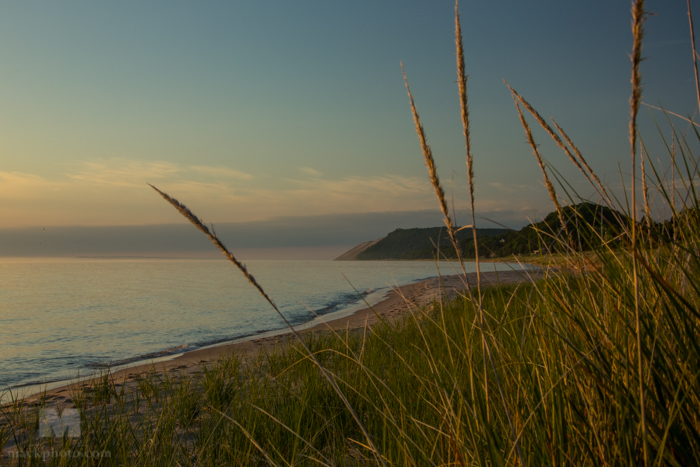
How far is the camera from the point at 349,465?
211 centimetres

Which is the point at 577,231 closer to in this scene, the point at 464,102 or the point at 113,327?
the point at 464,102

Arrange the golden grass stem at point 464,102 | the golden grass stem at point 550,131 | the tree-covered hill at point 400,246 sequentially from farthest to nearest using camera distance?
the tree-covered hill at point 400,246
the golden grass stem at point 550,131
the golden grass stem at point 464,102

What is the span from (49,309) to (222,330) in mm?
9434

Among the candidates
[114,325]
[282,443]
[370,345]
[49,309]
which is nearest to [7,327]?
[114,325]

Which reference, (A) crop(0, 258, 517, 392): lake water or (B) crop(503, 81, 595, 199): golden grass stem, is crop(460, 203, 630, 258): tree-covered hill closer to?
(B) crop(503, 81, 595, 199): golden grass stem

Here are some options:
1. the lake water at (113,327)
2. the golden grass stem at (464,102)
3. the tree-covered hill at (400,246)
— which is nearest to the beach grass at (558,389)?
the golden grass stem at (464,102)

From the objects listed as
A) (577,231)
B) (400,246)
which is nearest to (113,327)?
(577,231)

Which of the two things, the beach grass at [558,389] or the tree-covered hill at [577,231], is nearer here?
the beach grass at [558,389]

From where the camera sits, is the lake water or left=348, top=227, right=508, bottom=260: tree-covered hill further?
left=348, top=227, right=508, bottom=260: tree-covered hill

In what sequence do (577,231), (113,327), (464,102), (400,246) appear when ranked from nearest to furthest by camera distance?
(464,102), (577,231), (113,327), (400,246)

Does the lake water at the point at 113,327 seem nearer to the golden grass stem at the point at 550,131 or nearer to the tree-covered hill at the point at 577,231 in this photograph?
the tree-covered hill at the point at 577,231

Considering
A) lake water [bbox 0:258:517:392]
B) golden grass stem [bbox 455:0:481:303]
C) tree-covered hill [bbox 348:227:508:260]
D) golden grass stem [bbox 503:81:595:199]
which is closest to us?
golden grass stem [bbox 455:0:481:303]

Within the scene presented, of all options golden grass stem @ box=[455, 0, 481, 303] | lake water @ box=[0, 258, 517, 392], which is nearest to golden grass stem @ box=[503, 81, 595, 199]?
golden grass stem @ box=[455, 0, 481, 303]

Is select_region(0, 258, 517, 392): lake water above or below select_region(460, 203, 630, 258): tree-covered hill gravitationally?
below
